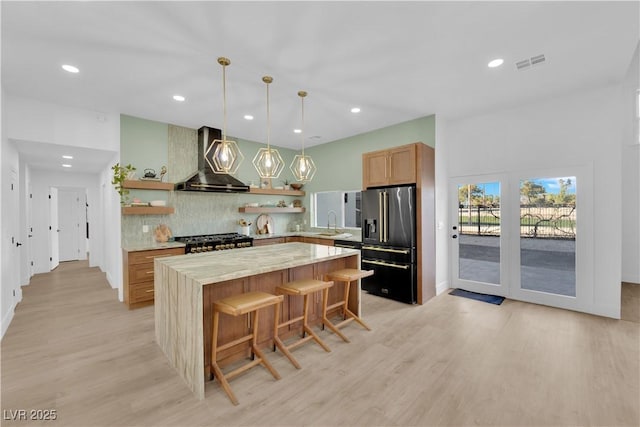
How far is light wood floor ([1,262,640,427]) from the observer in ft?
6.09

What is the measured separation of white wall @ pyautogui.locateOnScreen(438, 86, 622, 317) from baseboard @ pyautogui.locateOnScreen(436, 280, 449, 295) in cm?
171

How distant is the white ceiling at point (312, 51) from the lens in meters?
2.07

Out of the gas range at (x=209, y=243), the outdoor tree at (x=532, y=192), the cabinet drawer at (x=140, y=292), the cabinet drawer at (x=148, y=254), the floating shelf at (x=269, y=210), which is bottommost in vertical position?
the cabinet drawer at (x=140, y=292)

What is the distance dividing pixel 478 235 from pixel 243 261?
3784 mm

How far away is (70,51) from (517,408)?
188 inches

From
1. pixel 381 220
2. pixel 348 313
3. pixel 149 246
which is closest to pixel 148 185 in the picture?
pixel 149 246

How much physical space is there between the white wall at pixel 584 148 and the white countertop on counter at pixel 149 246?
197 inches

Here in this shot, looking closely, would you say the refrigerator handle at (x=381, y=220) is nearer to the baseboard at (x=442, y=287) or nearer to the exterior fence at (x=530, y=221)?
the baseboard at (x=442, y=287)

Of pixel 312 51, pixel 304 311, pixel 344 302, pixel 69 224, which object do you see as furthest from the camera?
pixel 69 224

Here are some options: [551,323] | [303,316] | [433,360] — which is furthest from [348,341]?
[551,323]

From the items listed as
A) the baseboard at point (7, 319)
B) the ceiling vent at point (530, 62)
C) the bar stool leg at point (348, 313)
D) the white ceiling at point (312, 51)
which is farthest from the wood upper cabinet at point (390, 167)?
the baseboard at point (7, 319)

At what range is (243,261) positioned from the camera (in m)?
2.59

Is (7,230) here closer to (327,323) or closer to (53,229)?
(327,323)

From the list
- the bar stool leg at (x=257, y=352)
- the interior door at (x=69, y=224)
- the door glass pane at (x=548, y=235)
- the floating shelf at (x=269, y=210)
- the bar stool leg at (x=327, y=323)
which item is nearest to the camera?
the bar stool leg at (x=257, y=352)
